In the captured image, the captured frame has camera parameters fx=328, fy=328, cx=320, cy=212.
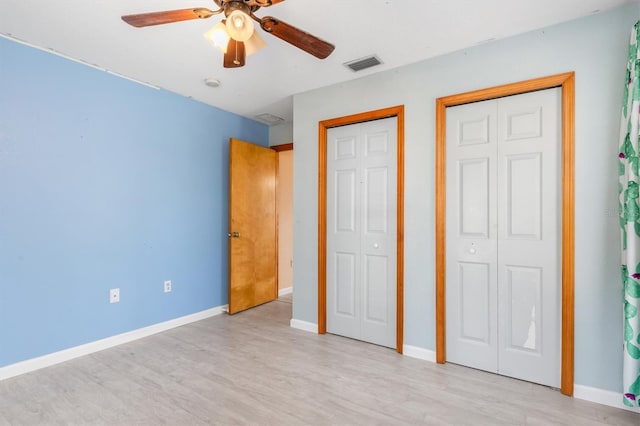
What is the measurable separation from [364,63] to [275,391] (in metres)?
2.60

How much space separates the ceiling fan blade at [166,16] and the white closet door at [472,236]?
192 cm

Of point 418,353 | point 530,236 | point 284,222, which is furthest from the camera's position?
point 284,222

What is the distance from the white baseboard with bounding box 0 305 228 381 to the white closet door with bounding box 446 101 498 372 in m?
2.67

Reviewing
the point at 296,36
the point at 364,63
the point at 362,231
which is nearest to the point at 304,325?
the point at 362,231

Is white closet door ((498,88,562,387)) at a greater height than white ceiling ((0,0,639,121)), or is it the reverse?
white ceiling ((0,0,639,121))

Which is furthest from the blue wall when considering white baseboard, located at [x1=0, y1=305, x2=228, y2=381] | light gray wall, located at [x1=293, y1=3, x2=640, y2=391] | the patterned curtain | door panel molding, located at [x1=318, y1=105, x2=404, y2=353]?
the patterned curtain

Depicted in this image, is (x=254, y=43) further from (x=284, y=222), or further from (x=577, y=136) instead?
(x=284, y=222)

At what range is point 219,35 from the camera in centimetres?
173

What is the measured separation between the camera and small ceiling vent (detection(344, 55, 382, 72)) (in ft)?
8.74

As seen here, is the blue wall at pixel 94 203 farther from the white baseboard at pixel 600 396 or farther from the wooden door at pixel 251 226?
the white baseboard at pixel 600 396

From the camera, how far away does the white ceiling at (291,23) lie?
201 cm

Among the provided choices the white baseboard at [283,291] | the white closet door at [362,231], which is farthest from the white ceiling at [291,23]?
the white baseboard at [283,291]

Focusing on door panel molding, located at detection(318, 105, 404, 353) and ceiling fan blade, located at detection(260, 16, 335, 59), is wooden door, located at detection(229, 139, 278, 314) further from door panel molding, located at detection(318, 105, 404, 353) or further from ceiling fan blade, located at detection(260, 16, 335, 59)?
ceiling fan blade, located at detection(260, 16, 335, 59)

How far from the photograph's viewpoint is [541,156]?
7.43 ft
